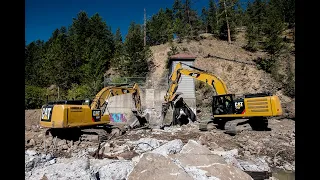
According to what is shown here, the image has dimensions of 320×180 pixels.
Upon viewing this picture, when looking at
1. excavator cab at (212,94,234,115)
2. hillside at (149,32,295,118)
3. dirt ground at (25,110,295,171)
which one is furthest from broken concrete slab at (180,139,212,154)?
hillside at (149,32,295,118)

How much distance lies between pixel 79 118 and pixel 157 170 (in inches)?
295

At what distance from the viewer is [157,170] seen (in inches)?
199

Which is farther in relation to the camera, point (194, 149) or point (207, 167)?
point (194, 149)

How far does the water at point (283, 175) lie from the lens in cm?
698

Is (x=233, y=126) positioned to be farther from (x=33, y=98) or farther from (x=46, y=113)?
(x=33, y=98)

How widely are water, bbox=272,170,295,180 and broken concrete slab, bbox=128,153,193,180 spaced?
3.72 meters

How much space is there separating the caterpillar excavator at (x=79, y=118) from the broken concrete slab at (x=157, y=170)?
21.7 ft

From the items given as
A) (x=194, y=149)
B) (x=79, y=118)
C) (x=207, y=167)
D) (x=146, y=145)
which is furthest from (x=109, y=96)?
(x=207, y=167)

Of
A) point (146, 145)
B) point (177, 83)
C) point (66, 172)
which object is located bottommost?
point (146, 145)

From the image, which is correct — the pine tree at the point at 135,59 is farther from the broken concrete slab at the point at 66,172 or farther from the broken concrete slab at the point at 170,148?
the broken concrete slab at the point at 66,172

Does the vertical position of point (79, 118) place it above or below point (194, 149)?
above
